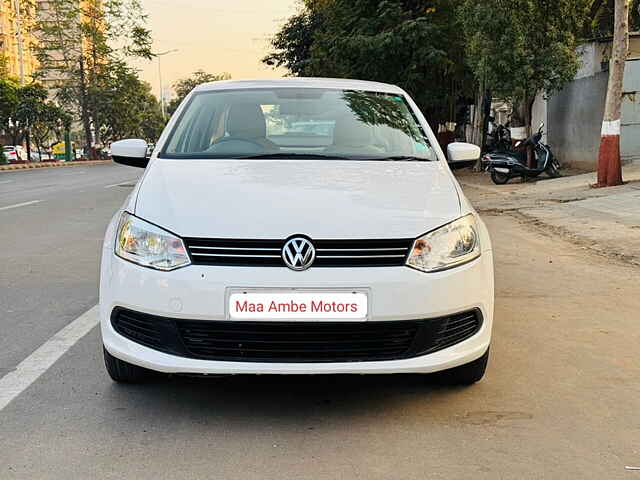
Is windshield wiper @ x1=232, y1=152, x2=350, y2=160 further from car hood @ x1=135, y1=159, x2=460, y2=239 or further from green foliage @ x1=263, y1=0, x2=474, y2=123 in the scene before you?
green foliage @ x1=263, y1=0, x2=474, y2=123

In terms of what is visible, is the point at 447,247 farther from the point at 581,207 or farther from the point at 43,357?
the point at 581,207

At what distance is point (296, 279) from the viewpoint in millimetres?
3201

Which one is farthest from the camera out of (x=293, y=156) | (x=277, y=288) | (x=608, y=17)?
(x=608, y=17)

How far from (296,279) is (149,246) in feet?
2.13

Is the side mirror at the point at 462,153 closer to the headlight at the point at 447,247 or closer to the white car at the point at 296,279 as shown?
the white car at the point at 296,279

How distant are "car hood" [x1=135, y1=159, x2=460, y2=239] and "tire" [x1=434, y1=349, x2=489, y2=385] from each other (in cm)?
71

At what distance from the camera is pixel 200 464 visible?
2.98m

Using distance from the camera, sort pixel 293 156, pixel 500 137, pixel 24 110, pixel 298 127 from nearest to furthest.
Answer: pixel 293 156 → pixel 298 127 → pixel 500 137 → pixel 24 110

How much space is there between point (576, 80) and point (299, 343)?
63.1 ft

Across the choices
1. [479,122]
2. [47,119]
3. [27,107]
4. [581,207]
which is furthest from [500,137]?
[47,119]

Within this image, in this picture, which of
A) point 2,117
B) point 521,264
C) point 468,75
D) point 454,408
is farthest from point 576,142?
point 2,117

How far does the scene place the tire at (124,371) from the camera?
12.3 ft

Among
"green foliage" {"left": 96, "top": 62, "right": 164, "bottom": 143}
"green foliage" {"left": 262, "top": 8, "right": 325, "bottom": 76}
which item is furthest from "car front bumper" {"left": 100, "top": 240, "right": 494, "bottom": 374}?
"green foliage" {"left": 96, "top": 62, "right": 164, "bottom": 143}

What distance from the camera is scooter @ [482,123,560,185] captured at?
61.1ft
